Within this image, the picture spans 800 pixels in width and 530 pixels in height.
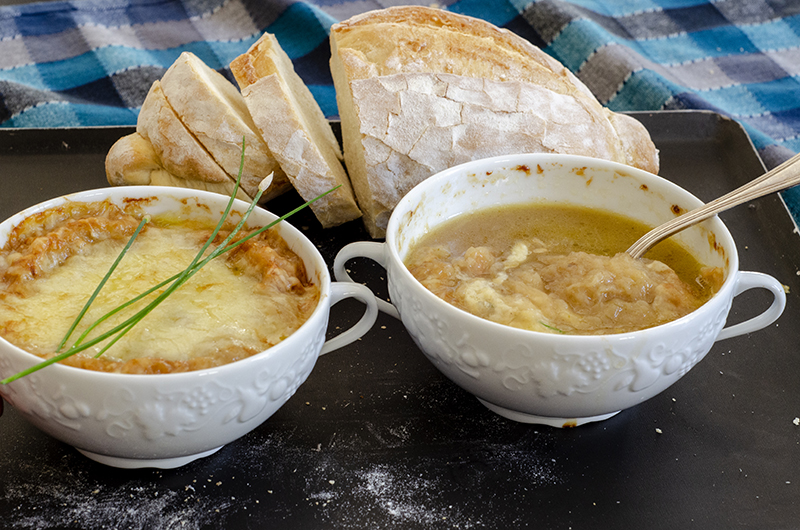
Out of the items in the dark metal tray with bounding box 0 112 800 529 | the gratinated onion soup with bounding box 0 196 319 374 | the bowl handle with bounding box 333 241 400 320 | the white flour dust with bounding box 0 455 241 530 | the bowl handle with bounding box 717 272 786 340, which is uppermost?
the gratinated onion soup with bounding box 0 196 319 374

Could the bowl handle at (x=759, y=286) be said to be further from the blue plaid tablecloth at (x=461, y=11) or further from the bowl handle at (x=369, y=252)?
the blue plaid tablecloth at (x=461, y=11)

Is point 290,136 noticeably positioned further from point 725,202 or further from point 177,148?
point 725,202

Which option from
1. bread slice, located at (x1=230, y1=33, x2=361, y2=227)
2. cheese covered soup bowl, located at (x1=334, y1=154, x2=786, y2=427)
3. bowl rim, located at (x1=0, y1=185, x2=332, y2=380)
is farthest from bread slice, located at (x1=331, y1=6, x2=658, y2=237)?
bowl rim, located at (x1=0, y1=185, x2=332, y2=380)

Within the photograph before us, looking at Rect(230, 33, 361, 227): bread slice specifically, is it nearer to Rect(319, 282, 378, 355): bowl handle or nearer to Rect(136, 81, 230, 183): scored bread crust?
Rect(136, 81, 230, 183): scored bread crust

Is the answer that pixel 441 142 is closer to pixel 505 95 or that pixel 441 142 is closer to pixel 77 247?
pixel 505 95

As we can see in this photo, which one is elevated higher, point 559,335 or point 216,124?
point 216,124

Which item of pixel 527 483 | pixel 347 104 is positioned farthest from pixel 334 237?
pixel 527 483

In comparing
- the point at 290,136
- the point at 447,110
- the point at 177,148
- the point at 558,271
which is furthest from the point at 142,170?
the point at 558,271
